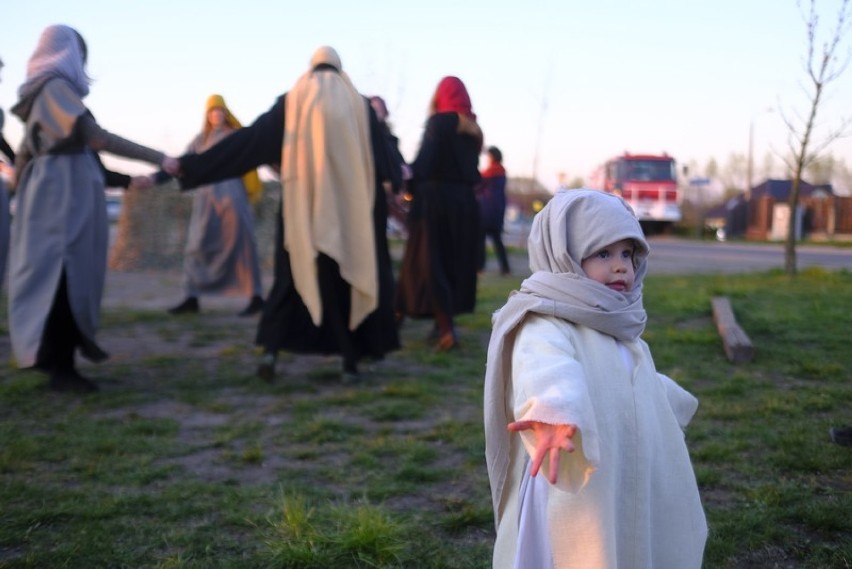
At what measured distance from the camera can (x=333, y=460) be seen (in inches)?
159

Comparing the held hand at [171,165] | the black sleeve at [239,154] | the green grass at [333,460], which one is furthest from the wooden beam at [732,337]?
the held hand at [171,165]

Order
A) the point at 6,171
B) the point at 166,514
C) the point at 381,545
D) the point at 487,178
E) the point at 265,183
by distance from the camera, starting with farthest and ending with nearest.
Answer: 1. the point at 265,183
2. the point at 487,178
3. the point at 6,171
4. the point at 166,514
5. the point at 381,545

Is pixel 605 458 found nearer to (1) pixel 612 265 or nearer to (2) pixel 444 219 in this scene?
(1) pixel 612 265

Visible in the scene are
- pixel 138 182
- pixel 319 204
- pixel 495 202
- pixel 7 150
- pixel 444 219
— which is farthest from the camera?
pixel 495 202

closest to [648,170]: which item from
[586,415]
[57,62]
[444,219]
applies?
[444,219]

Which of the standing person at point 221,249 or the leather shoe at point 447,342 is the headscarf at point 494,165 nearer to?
the standing person at point 221,249

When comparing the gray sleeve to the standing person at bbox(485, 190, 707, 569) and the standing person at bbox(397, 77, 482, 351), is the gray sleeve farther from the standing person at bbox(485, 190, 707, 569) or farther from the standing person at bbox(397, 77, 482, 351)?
the standing person at bbox(485, 190, 707, 569)

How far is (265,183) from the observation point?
48.5 feet

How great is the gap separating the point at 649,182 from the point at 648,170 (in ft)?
1.43

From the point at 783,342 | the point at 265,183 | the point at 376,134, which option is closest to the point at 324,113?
the point at 376,134

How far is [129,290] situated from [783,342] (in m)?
7.69

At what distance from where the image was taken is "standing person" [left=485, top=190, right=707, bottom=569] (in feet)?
6.70

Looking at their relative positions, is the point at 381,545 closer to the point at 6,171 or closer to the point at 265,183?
the point at 6,171

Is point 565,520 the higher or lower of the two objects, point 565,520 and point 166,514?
the higher
